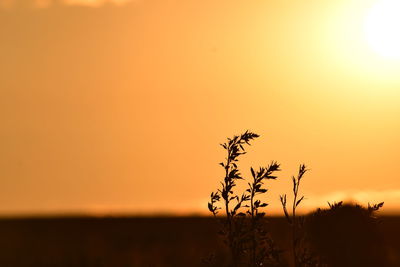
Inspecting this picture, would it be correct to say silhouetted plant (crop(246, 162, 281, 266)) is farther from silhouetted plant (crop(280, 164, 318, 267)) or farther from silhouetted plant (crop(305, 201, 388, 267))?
silhouetted plant (crop(305, 201, 388, 267))

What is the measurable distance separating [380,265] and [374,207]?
7.09 meters

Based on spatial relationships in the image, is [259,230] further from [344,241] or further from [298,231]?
[344,241]

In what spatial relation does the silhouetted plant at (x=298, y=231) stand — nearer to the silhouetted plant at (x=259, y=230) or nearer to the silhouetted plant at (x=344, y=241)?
the silhouetted plant at (x=259, y=230)

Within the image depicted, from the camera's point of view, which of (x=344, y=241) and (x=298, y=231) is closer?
(x=298, y=231)

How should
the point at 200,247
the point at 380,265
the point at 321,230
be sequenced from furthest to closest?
the point at 200,247, the point at 380,265, the point at 321,230

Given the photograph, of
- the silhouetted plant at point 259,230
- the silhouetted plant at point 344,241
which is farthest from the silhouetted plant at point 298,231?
the silhouetted plant at point 344,241

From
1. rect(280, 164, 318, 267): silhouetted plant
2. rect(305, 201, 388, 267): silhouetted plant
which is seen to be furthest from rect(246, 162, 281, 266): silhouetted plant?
rect(305, 201, 388, 267): silhouetted plant

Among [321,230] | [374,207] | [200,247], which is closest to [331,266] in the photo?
[321,230]

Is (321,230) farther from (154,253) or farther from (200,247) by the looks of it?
(200,247)

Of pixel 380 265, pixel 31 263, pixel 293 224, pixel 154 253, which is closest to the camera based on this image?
pixel 293 224

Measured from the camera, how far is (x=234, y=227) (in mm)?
7668

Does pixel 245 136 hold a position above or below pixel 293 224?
above

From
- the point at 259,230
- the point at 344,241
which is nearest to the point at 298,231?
the point at 259,230

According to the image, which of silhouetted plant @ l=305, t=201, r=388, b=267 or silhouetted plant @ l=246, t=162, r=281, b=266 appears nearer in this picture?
silhouetted plant @ l=246, t=162, r=281, b=266
